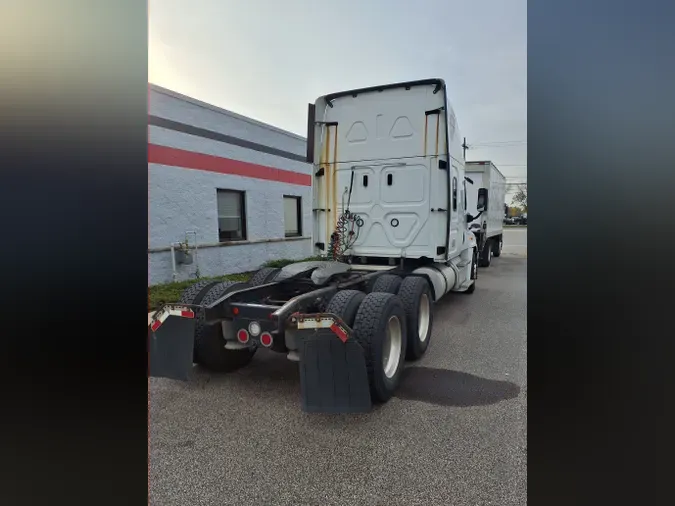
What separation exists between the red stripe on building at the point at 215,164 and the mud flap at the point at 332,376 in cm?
538

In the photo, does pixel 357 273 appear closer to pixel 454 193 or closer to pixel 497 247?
pixel 454 193

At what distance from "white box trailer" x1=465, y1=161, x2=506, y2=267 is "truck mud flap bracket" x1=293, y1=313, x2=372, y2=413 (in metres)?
9.39

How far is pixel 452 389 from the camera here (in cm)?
372

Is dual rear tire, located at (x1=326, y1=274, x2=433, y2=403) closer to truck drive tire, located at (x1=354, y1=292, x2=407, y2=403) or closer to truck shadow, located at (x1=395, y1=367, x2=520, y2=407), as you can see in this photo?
truck drive tire, located at (x1=354, y1=292, x2=407, y2=403)

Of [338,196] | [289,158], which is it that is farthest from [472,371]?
[289,158]

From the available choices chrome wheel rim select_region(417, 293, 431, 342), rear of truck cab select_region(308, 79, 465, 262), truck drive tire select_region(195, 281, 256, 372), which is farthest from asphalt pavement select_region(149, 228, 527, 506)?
rear of truck cab select_region(308, 79, 465, 262)

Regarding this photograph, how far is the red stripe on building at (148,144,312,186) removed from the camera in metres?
7.82

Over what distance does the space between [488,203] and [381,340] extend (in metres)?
10.8
